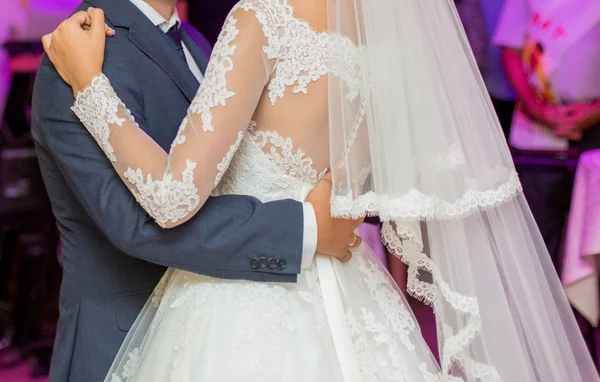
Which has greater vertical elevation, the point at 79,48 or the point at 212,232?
the point at 79,48

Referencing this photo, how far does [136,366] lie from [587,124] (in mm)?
2234

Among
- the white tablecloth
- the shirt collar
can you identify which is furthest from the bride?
the white tablecloth

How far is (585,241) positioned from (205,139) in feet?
6.35

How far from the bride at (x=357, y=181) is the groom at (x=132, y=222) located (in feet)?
0.16

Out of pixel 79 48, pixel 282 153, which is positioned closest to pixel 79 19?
pixel 79 48

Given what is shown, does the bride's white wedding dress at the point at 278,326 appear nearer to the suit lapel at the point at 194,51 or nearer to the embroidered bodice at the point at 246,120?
the embroidered bodice at the point at 246,120

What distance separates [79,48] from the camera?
139cm

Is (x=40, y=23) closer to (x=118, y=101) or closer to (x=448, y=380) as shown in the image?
(x=118, y=101)

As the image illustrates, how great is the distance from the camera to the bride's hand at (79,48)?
4.55 feet

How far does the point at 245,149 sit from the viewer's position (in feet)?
4.63

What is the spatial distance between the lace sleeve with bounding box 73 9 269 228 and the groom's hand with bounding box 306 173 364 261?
0.61 feet

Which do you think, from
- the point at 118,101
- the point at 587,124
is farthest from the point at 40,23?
the point at 118,101

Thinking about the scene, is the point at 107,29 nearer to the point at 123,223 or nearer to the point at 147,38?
the point at 147,38

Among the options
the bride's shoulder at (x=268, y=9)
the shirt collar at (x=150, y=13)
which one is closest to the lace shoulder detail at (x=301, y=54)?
the bride's shoulder at (x=268, y=9)
